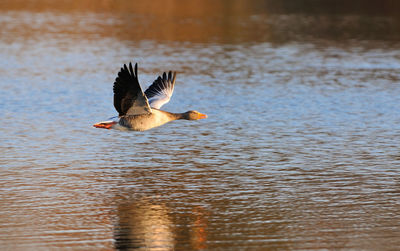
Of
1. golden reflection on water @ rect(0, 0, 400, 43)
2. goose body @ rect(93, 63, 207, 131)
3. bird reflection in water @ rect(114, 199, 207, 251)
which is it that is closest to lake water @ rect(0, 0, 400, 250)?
bird reflection in water @ rect(114, 199, 207, 251)

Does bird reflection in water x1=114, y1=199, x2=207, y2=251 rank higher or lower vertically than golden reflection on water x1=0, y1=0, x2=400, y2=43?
lower

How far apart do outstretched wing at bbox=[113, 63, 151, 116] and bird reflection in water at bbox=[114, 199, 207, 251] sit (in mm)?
1898

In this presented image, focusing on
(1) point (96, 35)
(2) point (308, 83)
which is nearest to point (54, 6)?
(1) point (96, 35)

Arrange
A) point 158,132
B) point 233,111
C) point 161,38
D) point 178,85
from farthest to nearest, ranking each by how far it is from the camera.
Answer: point 161,38
point 178,85
point 233,111
point 158,132

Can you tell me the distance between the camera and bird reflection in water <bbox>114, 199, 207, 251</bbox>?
1245 cm

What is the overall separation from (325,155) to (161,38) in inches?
961

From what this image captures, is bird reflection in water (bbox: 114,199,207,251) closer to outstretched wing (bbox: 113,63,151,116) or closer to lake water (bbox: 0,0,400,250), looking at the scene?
lake water (bbox: 0,0,400,250)

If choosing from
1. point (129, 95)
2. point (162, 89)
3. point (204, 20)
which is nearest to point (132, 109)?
point (129, 95)

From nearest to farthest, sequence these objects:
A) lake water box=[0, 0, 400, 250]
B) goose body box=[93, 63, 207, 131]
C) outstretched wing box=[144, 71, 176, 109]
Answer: lake water box=[0, 0, 400, 250], goose body box=[93, 63, 207, 131], outstretched wing box=[144, 71, 176, 109]

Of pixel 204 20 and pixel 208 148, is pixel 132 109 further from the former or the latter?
pixel 204 20

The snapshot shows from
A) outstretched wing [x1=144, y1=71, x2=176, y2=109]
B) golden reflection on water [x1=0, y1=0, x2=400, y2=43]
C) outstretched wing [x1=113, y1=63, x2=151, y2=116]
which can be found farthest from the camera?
golden reflection on water [x1=0, y1=0, x2=400, y2=43]

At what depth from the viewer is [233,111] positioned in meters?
24.3

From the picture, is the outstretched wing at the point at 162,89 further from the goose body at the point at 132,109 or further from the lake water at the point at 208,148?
the lake water at the point at 208,148

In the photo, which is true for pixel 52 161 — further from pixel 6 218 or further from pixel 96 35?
pixel 96 35
